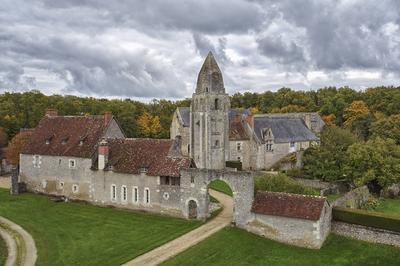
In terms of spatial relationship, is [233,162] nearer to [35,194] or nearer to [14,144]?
[35,194]

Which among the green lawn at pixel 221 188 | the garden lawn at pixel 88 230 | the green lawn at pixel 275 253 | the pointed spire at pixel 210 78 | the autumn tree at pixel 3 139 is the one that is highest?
the pointed spire at pixel 210 78

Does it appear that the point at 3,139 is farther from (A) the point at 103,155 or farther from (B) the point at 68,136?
(A) the point at 103,155

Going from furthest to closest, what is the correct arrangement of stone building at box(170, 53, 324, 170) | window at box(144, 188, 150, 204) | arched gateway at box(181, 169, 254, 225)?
stone building at box(170, 53, 324, 170)
window at box(144, 188, 150, 204)
arched gateway at box(181, 169, 254, 225)

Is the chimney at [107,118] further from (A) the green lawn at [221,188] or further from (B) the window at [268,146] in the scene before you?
(B) the window at [268,146]

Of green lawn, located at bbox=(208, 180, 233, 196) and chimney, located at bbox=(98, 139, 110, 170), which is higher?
chimney, located at bbox=(98, 139, 110, 170)

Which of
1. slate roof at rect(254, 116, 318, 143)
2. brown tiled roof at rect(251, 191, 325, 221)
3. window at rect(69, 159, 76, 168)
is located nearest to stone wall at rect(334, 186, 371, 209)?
brown tiled roof at rect(251, 191, 325, 221)

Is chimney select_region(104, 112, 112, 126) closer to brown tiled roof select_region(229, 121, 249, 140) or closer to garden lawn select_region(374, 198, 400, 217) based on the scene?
brown tiled roof select_region(229, 121, 249, 140)

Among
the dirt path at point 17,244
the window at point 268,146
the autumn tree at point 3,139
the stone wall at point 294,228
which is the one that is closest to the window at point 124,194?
A: the dirt path at point 17,244

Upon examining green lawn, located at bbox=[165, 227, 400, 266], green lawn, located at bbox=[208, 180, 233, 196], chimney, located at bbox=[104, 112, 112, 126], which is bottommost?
green lawn, located at bbox=[165, 227, 400, 266]
